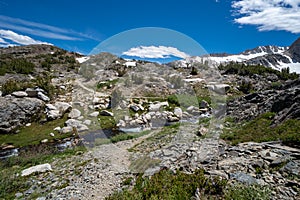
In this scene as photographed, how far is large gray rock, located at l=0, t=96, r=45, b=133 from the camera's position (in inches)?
559

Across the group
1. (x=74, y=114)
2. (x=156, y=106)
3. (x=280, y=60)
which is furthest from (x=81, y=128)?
(x=280, y=60)

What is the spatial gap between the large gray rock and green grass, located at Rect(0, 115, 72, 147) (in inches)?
23.6

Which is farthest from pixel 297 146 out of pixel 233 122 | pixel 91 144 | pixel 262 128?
pixel 91 144

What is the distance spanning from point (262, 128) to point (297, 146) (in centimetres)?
330

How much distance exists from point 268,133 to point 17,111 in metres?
16.3

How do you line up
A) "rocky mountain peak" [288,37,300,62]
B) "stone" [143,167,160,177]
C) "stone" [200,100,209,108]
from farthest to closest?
"rocky mountain peak" [288,37,300,62], "stone" [200,100,209,108], "stone" [143,167,160,177]

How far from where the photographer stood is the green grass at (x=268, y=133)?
738cm

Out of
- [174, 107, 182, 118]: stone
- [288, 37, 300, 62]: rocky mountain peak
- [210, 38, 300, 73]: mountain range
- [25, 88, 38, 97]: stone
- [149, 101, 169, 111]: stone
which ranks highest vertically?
[288, 37, 300, 62]: rocky mountain peak

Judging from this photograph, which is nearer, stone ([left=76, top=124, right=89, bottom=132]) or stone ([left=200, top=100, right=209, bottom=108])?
stone ([left=76, top=124, right=89, bottom=132])

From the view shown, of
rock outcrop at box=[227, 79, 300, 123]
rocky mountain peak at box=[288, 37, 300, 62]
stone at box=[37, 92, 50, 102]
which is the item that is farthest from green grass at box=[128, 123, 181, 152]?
rocky mountain peak at box=[288, 37, 300, 62]

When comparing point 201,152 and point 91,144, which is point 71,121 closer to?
point 91,144

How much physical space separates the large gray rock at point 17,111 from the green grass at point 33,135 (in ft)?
1.97

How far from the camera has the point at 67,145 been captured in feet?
41.6

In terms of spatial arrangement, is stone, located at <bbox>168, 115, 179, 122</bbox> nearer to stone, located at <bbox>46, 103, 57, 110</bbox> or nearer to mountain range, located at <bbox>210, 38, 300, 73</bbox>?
stone, located at <bbox>46, 103, 57, 110</bbox>
